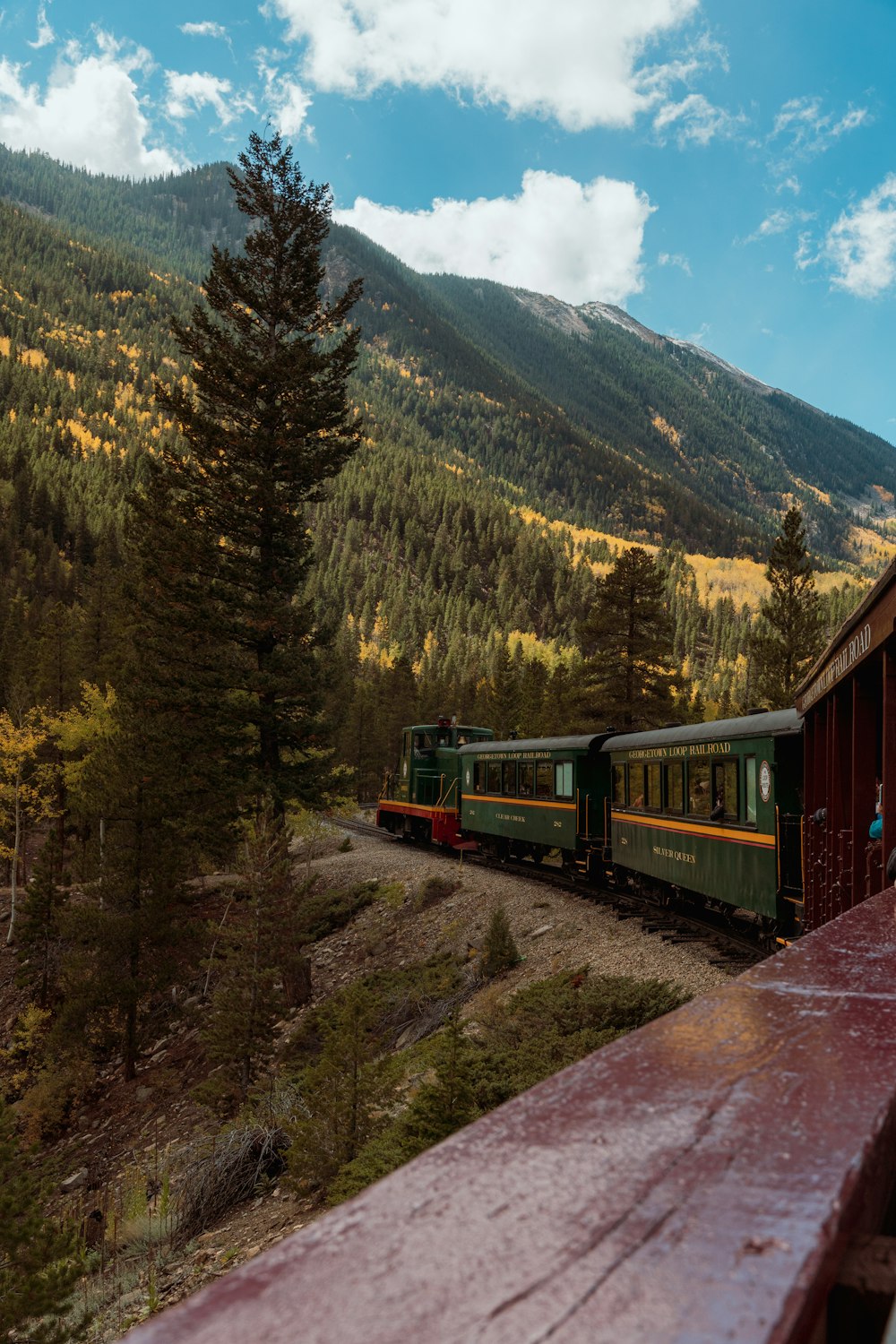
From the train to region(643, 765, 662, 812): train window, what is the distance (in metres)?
0.03

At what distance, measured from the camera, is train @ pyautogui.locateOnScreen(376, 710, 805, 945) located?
433 inches

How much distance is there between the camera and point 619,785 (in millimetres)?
18688

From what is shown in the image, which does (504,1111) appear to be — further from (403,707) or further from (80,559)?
(80,559)

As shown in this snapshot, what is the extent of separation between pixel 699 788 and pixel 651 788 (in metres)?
2.51

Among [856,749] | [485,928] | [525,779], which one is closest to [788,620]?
[525,779]

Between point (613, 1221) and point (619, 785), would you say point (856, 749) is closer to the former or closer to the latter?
point (613, 1221)

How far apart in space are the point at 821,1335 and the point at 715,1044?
445 mm

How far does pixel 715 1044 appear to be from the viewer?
1290 millimetres

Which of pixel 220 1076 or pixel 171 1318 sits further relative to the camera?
pixel 220 1076

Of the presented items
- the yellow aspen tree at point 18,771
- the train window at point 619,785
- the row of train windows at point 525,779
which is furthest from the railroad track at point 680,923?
the yellow aspen tree at point 18,771

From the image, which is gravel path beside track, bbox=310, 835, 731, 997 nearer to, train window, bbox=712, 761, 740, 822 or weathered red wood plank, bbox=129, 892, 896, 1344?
train window, bbox=712, 761, 740, 822

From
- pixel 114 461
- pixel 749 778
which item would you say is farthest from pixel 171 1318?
pixel 114 461

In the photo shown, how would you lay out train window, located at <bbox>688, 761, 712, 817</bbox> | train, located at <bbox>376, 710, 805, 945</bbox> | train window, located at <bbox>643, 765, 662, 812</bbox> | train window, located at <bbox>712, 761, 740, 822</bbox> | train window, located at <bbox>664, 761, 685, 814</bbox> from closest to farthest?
train, located at <bbox>376, 710, 805, 945</bbox>
train window, located at <bbox>712, 761, 740, 822</bbox>
train window, located at <bbox>688, 761, 712, 817</bbox>
train window, located at <bbox>664, 761, 685, 814</bbox>
train window, located at <bbox>643, 765, 662, 812</bbox>

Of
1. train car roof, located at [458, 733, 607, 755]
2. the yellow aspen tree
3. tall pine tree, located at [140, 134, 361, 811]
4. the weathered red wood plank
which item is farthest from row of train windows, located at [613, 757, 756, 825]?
the yellow aspen tree
